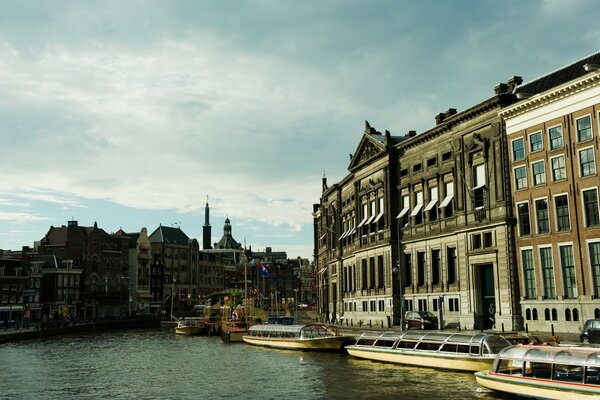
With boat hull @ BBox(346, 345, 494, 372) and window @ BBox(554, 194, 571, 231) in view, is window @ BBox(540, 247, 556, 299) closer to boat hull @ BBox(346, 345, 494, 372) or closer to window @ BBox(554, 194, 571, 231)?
window @ BBox(554, 194, 571, 231)

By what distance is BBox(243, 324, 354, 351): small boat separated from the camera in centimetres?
5994

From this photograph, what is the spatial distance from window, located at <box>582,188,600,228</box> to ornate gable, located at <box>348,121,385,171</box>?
31.7 m

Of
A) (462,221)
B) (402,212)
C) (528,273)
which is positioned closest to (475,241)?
(462,221)

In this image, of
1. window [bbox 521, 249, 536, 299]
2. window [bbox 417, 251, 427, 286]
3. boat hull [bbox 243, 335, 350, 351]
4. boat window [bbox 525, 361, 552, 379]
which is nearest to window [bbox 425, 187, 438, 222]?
window [bbox 417, 251, 427, 286]

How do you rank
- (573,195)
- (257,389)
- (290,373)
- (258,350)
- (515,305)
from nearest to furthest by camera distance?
(257,389), (290,373), (573,195), (515,305), (258,350)

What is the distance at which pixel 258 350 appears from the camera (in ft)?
224

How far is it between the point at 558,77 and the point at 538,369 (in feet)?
120

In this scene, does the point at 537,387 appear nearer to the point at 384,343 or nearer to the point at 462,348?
the point at 462,348

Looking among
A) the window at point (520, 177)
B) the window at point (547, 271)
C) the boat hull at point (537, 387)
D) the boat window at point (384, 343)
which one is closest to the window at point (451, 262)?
the window at point (520, 177)

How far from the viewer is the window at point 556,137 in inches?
2185

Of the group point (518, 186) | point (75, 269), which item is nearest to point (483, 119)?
point (518, 186)

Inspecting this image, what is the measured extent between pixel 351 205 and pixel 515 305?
39680mm

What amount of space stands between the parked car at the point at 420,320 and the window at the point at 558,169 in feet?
60.8

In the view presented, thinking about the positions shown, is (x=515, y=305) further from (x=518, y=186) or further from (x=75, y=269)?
(x=75, y=269)
